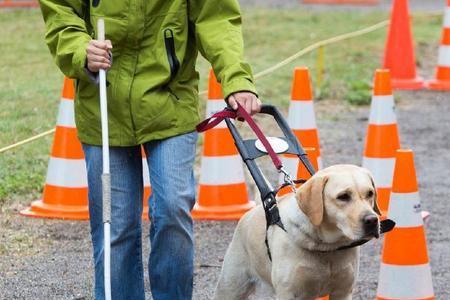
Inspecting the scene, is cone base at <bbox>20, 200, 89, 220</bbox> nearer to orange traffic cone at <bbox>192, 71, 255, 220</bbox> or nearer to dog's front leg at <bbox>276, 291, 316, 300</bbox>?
orange traffic cone at <bbox>192, 71, 255, 220</bbox>

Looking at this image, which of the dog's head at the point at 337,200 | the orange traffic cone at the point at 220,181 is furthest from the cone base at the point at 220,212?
the dog's head at the point at 337,200

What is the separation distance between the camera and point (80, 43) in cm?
489

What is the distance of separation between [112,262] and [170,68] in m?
0.88

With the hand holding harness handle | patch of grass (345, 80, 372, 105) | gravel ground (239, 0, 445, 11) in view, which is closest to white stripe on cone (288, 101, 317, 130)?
the hand holding harness handle

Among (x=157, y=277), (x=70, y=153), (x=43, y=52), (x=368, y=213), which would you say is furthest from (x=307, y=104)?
(x=43, y=52)

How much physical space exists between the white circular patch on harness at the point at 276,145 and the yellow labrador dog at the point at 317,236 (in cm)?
21

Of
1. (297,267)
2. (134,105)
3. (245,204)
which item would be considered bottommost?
(245,204)

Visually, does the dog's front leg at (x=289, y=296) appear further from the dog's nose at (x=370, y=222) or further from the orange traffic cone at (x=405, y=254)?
the orange traffic cone at (x=405, y=254)

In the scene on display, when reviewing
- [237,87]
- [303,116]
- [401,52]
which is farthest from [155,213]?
[401,52]

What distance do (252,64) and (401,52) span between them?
174 centimetres

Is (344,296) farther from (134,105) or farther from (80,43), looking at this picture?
(80,43)

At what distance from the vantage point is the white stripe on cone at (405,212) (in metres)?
6.02

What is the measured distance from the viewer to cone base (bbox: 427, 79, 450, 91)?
43.1 feet

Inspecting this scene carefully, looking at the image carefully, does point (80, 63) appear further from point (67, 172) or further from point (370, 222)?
point (67, 172)
